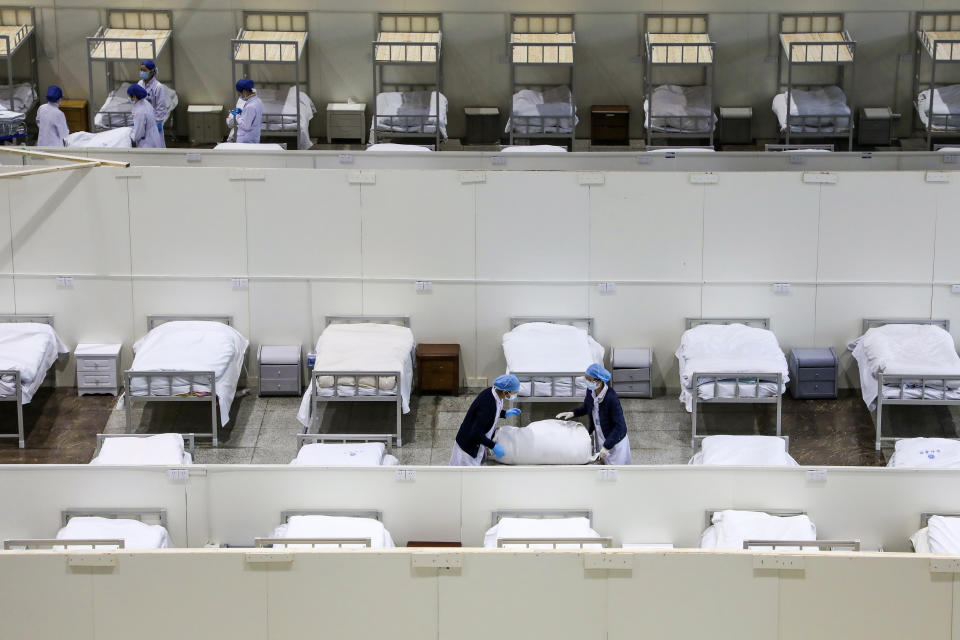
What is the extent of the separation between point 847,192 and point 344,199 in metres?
4.04

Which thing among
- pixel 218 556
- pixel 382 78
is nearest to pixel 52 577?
Result: pixel 218 556

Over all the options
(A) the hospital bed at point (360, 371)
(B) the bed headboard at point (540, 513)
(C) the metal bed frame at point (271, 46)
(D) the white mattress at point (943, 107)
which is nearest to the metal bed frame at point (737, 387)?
(A) the hospital bed at point (360, 371)

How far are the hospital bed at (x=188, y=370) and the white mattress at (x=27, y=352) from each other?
0.67 meters

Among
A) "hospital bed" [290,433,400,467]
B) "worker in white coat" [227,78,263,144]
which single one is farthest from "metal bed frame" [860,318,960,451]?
"worker in white coat" [227,78,263,144]

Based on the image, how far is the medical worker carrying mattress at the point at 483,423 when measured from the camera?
1024 centimetres

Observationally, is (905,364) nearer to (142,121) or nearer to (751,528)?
(751,528)

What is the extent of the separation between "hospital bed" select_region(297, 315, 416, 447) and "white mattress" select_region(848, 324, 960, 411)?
3548 millimetres

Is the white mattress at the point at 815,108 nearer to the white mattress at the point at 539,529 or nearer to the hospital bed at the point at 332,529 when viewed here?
the white mattress at the point at 539,529

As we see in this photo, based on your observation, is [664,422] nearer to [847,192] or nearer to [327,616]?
[847,192]

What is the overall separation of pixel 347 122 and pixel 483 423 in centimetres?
668

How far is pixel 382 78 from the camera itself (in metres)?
16.5

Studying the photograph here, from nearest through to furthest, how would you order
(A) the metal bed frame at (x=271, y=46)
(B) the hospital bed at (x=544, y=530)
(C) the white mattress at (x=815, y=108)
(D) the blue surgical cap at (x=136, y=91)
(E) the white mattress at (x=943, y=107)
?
(B) the hospital bed at (x=544, y=530) → (D) the blue surgical cap at (x=136, y=91) → (A) the metal bed frame at (x=271, y=46) → (C) the white mattress at (x=815, y=108) → (E) the white mattress at (x=943, y=107)

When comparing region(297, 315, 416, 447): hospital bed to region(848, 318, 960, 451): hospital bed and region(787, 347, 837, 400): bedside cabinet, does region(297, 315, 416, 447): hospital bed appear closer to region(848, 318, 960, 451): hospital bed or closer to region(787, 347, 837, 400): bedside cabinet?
region(787, 347, 837, 400): bedside cabinet

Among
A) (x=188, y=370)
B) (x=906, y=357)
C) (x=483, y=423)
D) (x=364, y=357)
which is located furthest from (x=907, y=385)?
(x=188, y=370)
